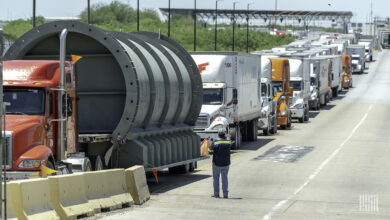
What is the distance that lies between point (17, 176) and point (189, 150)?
32.3 feet

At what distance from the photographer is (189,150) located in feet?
85.3

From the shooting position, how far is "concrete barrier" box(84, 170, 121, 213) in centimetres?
1731

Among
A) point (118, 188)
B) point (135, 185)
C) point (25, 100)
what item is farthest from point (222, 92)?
point (25, 100)

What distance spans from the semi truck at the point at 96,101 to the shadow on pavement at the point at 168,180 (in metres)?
0.46

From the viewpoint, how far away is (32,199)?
14.7 meters

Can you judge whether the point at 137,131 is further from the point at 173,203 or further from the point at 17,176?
the point at 17,176

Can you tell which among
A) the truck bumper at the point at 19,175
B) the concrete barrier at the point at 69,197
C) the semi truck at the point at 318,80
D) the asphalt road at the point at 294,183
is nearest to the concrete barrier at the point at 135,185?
the asphalt road at the point at 294,183

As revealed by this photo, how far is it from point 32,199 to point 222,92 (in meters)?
20.2

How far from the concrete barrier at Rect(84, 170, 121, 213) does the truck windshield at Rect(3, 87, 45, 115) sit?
160 centimetres

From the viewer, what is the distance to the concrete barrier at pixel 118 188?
18.4 meters

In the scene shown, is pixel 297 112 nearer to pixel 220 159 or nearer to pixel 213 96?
pixel 213 96

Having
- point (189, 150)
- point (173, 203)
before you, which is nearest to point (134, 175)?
point (173, 203)

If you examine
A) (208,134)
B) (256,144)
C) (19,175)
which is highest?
(19,175)

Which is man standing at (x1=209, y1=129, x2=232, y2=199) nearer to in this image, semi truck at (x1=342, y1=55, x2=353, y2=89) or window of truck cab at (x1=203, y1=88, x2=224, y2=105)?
window of truck cab at (x1=203, y1=88, x2=224, y2=105)
